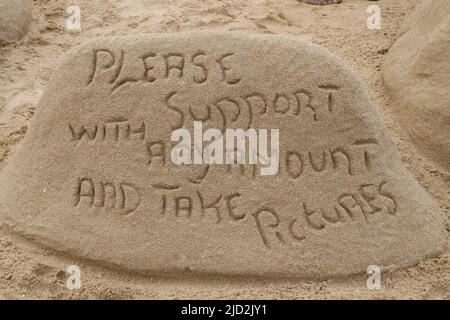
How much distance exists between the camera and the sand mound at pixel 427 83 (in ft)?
7.87

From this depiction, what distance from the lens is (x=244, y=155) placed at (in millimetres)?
2146

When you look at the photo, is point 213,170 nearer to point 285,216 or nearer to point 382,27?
point 285,216

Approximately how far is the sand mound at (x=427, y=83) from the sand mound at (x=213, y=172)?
11.1 inches

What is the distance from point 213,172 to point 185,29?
109 centimetres

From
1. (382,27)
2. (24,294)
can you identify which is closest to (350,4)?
(382,27)

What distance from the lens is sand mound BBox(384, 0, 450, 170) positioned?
94.4 inches

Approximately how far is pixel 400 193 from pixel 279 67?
64 centimetres

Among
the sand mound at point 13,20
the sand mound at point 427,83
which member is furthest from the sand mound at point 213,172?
the sand mound at point 13,20

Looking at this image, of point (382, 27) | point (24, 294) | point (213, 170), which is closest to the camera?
point (24, 294)
